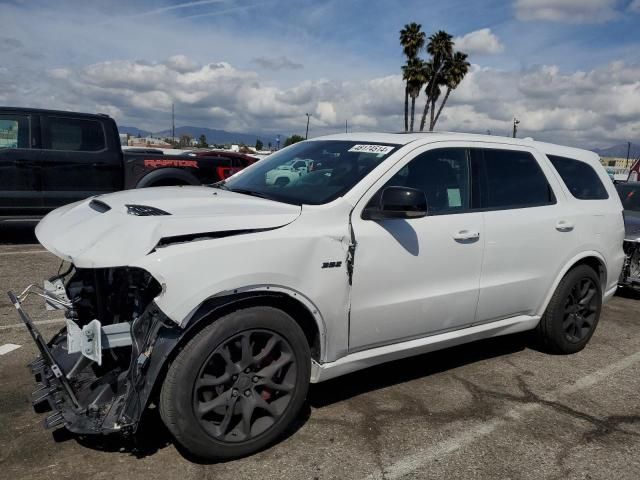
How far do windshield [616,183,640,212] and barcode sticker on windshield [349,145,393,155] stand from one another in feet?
20.7

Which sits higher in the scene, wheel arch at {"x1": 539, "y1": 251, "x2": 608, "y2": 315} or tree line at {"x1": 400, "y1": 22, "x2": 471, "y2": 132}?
tree line at {"x1": 400, "y1": 22, "x2": 471, "y2": 132}

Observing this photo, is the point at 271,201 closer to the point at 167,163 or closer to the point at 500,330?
the point at 500,330

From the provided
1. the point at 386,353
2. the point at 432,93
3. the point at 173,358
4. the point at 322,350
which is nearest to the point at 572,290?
the point at 386,353

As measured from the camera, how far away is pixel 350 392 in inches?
153

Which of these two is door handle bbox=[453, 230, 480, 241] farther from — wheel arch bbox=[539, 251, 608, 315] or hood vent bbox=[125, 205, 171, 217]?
hood vent bbox=[125, 205, 171, 217]

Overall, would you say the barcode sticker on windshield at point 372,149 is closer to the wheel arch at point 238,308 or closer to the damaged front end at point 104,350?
the wheel arch at point 238,308

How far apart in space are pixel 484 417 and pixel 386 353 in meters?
0.79

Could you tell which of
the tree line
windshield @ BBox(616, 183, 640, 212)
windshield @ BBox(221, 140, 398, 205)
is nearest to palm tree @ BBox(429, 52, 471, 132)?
the tree line

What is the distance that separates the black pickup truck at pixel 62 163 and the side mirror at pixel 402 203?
6242 mm

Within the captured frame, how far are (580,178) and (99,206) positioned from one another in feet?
12.9

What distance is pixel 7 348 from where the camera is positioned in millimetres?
4336

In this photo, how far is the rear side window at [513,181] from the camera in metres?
4.11

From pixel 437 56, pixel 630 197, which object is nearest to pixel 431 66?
pixel 437 56

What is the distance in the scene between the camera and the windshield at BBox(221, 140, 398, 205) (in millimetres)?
3453
